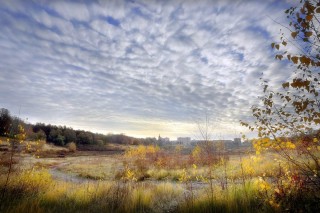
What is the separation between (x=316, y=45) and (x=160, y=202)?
5.82 meters

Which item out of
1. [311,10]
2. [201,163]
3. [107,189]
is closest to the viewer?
[311,10]

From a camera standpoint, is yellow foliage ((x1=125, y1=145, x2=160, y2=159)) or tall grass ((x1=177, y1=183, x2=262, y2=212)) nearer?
tall grass ((x1=177, y1=183, x2=262, y2=212))

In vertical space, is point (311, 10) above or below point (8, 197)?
above

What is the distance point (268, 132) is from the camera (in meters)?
6.78

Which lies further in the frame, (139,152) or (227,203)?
(139,152)

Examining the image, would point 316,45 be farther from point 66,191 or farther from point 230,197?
point 66,191

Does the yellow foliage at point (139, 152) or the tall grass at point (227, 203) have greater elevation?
the yellow foliage at point (139, 152)

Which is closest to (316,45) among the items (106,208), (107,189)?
(106,208)

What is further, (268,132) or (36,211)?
(268,132)

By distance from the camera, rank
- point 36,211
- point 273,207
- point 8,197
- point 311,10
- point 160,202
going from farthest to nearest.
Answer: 1. point 160,202
2. point 8,197
3. point 36,211
4. point 273,207
5. point 311,10

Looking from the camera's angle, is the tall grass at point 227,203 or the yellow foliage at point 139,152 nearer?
the tall grass at point 227,203

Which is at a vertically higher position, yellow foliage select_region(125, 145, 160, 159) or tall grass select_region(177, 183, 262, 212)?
yellow foliage select_region(125, 145, 160, 159)

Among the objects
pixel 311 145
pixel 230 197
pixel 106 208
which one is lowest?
pixel 106 208

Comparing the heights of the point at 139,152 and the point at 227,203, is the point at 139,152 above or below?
above
